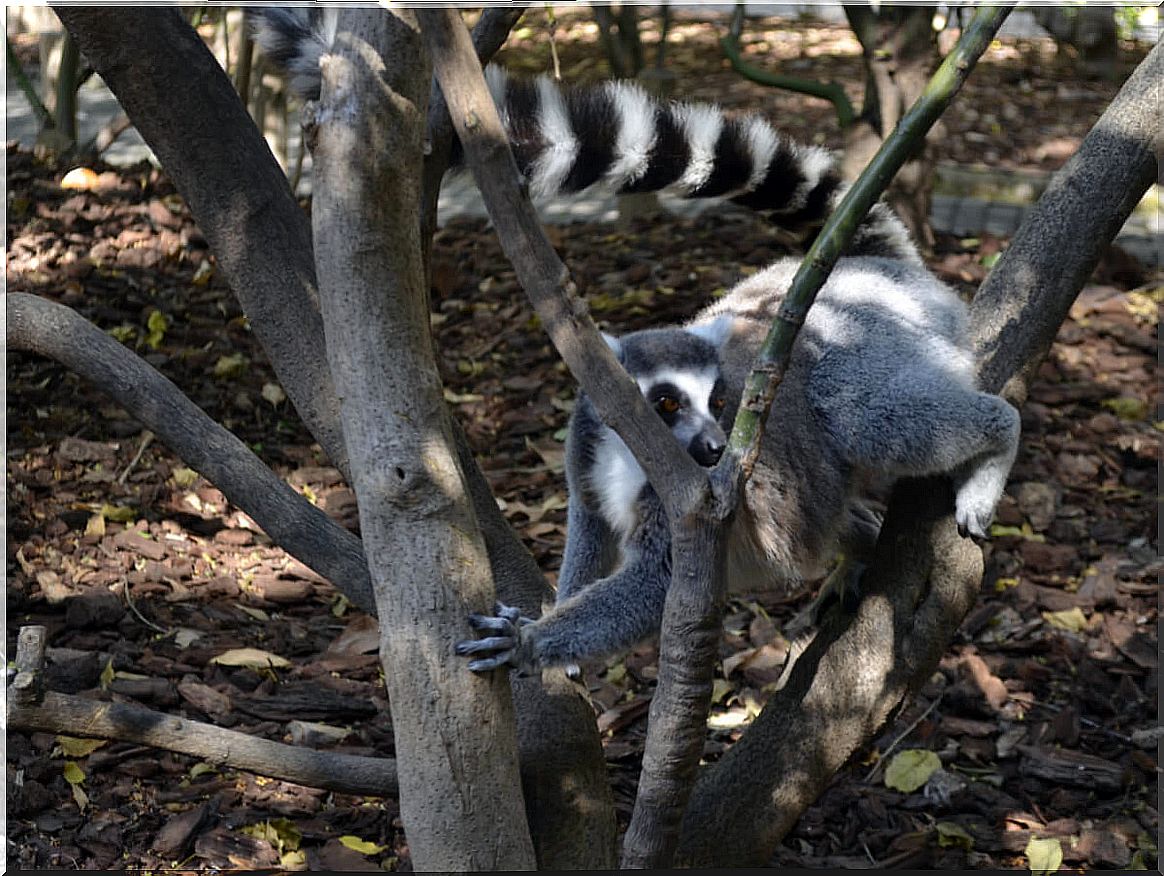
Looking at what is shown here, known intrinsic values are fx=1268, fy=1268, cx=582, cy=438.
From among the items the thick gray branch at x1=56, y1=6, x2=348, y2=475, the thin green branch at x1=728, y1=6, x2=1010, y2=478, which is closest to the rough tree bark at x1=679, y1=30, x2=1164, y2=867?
the thin green branch at x1=728, y1=6, x2=1010, y2=478

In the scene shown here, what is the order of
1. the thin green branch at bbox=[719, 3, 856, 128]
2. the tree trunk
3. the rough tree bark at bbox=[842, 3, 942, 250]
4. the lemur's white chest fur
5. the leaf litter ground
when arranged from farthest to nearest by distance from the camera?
the thin green branch at bbox=[719, 3, 856, 128] < the rough tree bark at bbox=[842, 3, 942, 250] < the leaf litter ground < the lemur's white chest fur < the tree trunk

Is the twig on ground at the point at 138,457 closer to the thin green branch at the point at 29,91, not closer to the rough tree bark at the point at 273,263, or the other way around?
the rough tree bark at the point at 273,263

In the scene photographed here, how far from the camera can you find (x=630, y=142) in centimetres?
306

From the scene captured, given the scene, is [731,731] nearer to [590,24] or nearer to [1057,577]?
[1057,577]

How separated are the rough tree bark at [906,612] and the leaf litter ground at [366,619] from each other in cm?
47

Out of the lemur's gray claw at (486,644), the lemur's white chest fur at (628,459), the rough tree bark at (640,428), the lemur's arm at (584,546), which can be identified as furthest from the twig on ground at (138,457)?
the rough tree bark at (640,428)

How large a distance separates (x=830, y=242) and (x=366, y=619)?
2537 mm

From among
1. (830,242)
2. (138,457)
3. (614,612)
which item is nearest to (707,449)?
(614,612)

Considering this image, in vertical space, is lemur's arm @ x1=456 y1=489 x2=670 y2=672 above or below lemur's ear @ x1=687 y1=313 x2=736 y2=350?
below

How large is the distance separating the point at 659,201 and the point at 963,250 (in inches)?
73.7

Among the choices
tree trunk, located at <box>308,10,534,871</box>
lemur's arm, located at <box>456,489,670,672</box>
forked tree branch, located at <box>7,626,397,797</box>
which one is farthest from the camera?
lemur's arm, located at <box>456,489,670,672</box>

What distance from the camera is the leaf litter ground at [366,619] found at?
338 centimetres

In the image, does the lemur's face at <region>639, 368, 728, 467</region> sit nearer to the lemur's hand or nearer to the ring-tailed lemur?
the ring-tailed lemur

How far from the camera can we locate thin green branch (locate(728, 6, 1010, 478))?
2102 mm
